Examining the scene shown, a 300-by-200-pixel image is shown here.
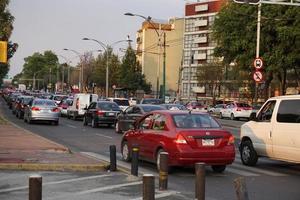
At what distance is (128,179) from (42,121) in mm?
25451

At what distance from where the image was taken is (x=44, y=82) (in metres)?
184

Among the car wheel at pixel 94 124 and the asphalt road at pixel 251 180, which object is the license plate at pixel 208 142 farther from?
the car wheel at pixel 94 124

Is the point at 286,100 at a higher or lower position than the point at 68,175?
higher

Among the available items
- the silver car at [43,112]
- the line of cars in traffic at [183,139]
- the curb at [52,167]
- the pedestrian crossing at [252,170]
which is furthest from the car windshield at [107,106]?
the curb at [52,167]

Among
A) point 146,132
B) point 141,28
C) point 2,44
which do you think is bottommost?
point 146,132

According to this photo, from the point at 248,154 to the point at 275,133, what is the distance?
1484mm

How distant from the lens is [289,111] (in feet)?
47.9

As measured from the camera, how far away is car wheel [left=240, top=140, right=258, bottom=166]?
16.1 m

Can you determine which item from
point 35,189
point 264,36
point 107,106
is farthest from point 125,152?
point 264,36

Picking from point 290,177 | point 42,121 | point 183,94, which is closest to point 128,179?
point 290,177

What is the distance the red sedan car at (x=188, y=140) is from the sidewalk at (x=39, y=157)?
1386 mm

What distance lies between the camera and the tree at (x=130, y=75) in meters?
94.8

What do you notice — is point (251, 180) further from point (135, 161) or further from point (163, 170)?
point (163, 170)

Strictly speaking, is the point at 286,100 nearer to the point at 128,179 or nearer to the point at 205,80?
the point at 128,179
